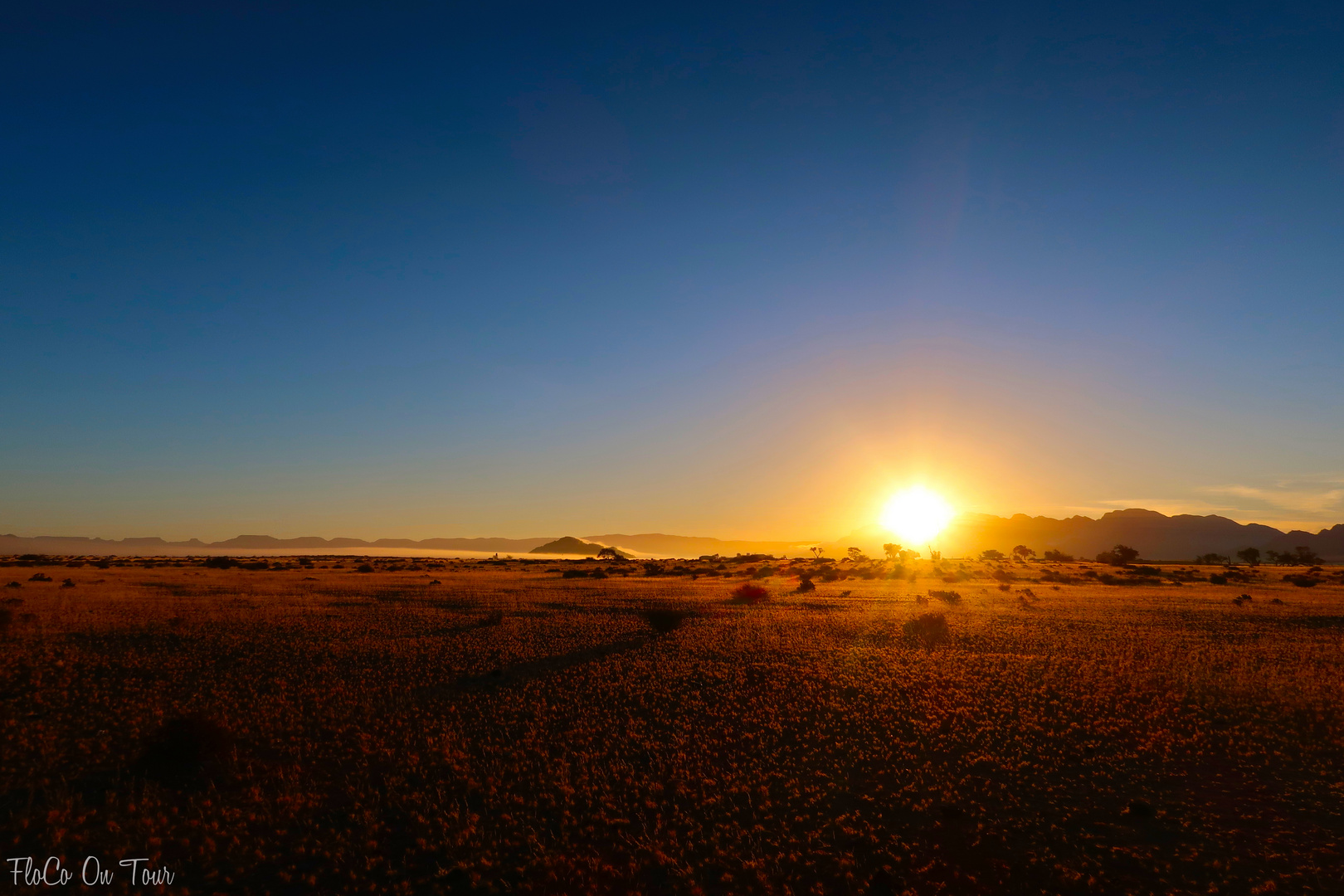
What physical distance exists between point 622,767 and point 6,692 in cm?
1701

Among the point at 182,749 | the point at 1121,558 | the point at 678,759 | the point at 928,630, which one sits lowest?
the point at 1121,558

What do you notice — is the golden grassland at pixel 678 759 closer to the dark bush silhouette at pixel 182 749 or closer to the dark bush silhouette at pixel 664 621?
the dark bush silhouette at pixel 182 749

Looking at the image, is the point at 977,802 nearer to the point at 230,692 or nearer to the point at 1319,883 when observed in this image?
the point at 1319,883

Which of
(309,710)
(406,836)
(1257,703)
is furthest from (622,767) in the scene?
(1257,703)

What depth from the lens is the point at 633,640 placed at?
26859 mm

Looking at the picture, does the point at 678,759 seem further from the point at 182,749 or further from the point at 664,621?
the point at 664,621

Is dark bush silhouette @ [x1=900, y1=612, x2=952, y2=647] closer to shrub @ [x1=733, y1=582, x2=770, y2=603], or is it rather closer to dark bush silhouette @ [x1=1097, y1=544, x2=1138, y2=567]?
shrub @ [x1=733, y1=582, x2=770, y2=603]

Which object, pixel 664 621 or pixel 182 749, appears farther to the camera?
pixel 664 621

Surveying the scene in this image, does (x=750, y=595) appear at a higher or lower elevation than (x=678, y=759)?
lower

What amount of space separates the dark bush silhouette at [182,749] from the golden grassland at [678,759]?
0.18 ft

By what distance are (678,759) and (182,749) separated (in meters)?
9.81

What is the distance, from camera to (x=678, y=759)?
1327 centimetres

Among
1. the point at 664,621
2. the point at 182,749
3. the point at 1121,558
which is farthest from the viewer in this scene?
the point at 1121,558

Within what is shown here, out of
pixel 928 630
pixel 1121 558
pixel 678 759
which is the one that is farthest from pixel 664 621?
pixel 1121 558
